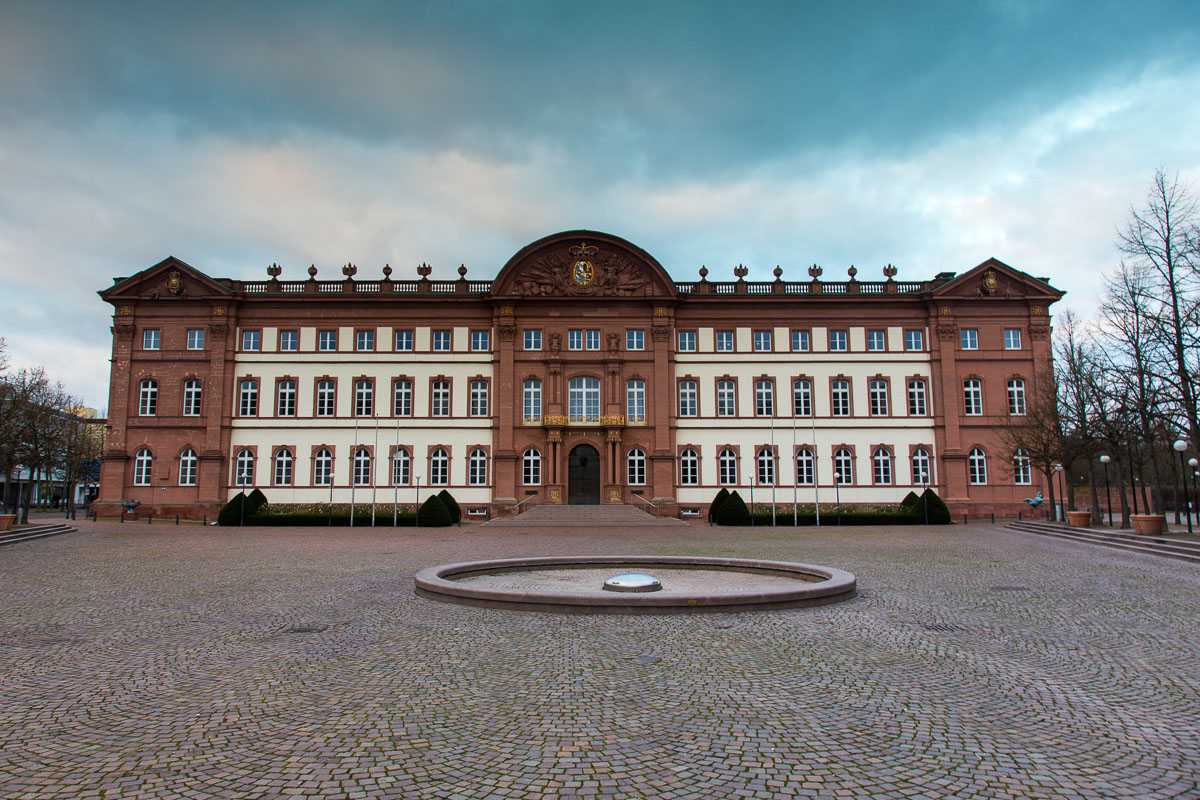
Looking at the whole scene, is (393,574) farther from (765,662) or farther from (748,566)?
(765,662)

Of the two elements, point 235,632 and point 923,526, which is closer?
point 235,632

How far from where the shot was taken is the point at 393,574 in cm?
1662

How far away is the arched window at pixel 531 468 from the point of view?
46.0 meters

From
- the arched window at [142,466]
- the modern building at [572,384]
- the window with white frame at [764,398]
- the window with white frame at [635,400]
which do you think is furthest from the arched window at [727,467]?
the arched window at [142,466]

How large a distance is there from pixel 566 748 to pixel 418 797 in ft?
4.14

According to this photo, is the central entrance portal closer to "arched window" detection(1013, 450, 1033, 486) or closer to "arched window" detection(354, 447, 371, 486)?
"arched window" detection(354, 447, 371, 486)

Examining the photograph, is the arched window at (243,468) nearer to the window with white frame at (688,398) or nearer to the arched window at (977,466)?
the window with white frame at (688,398)

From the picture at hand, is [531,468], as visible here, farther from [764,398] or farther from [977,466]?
[977,466]

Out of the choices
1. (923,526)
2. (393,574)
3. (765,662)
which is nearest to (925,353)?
(923,526)

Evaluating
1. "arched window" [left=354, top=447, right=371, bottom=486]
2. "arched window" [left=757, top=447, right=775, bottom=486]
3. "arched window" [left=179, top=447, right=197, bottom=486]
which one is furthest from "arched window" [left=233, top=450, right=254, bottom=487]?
"arched window" [left=757, top=447, right=775, bottom=486]

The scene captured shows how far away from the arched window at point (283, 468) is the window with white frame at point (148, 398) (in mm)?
7558

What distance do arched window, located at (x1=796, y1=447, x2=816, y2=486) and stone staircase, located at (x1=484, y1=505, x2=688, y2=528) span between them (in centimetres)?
1037

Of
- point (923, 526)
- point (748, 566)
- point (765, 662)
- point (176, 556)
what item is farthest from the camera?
point (923, 526)

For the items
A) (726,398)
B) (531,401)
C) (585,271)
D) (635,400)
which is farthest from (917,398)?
(531,401)
